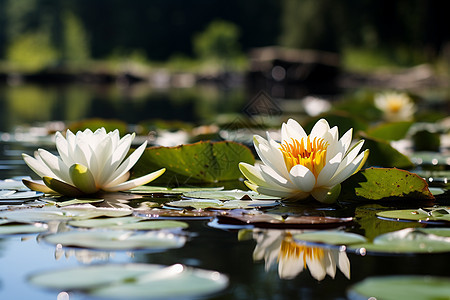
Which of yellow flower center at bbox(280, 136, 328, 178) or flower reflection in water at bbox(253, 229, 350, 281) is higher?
yellow flower center at bbox(280, 136, 328, 178)

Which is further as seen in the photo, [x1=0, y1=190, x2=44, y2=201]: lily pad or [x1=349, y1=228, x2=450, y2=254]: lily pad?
[x1=0, y1=190, x2=44, y2=201]: lily pad

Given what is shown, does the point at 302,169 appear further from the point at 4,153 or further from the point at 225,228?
the point at 4,153

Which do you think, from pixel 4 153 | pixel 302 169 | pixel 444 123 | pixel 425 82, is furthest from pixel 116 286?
pixel 425 82

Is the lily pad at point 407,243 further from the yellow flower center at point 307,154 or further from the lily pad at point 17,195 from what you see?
the lily pad at point 17,195

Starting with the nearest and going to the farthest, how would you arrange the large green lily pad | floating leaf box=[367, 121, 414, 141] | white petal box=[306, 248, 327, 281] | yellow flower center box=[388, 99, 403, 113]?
1. white petal box=[306, 248, 327, 281]
2. the large green lily pad
3. floating leaf box=[367, 121, 414, 141]
4. yellow flower center box=[388, 99, 403, 113]

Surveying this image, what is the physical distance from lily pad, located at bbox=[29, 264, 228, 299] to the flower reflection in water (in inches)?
4.9

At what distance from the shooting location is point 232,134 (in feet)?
10.4

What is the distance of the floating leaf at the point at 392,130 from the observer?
2.69 m

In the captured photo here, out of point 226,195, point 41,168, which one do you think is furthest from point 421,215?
point 41,168

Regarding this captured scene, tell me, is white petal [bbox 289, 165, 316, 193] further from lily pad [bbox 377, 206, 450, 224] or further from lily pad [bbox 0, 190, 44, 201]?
lily pad [bbox 0, 190, 44, 201]

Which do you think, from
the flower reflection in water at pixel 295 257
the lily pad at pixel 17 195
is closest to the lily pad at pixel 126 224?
the flower reflection in water at pixel 295 257

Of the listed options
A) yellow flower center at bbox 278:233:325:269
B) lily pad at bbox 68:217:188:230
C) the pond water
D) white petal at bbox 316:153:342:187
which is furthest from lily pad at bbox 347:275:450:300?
white petal at bbox 316:153:342:187

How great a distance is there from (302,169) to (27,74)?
18.5 m

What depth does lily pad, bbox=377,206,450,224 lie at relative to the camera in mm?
1264
